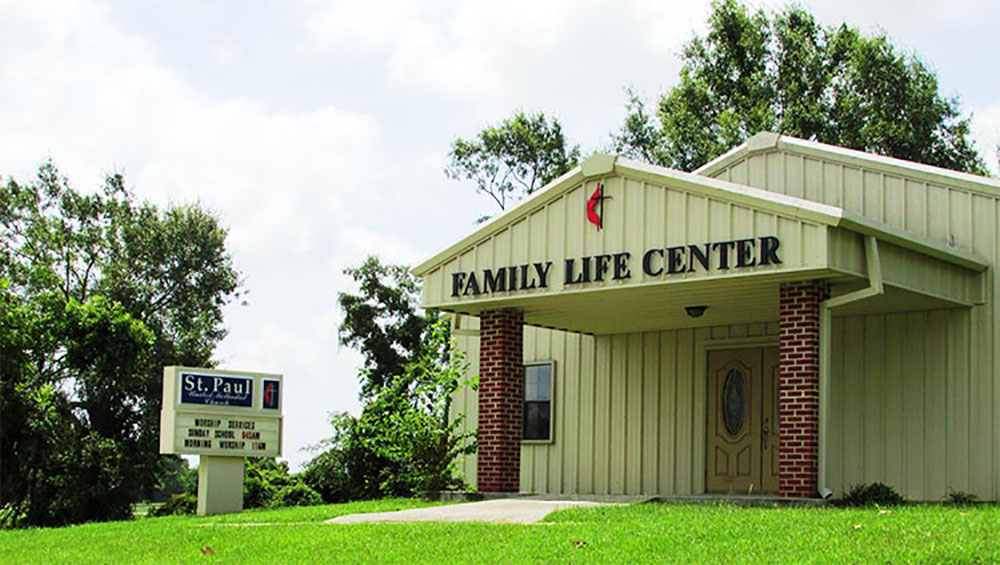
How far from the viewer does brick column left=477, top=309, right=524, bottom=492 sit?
18328mm

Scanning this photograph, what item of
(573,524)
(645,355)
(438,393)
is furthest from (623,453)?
(573,524)

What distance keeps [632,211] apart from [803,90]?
75.4 ft

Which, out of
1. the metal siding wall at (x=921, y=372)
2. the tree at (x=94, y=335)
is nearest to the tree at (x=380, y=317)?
the tree at (x=94, y=335)

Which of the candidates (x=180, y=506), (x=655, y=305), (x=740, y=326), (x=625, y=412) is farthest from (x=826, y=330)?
(x=180, y=506)

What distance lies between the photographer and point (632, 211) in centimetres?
1669

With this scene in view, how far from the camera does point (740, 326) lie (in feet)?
65.3

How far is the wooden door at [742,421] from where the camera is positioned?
1966cm

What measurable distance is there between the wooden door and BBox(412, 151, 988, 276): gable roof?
363 cm

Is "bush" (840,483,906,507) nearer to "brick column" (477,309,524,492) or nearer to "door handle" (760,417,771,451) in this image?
"door handle" (760,417,771,451)

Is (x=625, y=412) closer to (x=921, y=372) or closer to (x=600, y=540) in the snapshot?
(x=921, y=372)

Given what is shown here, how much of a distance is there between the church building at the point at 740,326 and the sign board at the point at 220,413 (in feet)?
11.4

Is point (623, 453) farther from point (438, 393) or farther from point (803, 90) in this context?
point (803, 90)

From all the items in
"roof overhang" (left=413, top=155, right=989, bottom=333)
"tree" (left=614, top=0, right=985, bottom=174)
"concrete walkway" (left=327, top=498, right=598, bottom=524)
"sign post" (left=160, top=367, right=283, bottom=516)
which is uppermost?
"tree" (left=614, top=0, right=985, bottom=174)

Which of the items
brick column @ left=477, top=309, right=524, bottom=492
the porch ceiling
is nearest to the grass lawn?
the porch ceiling
